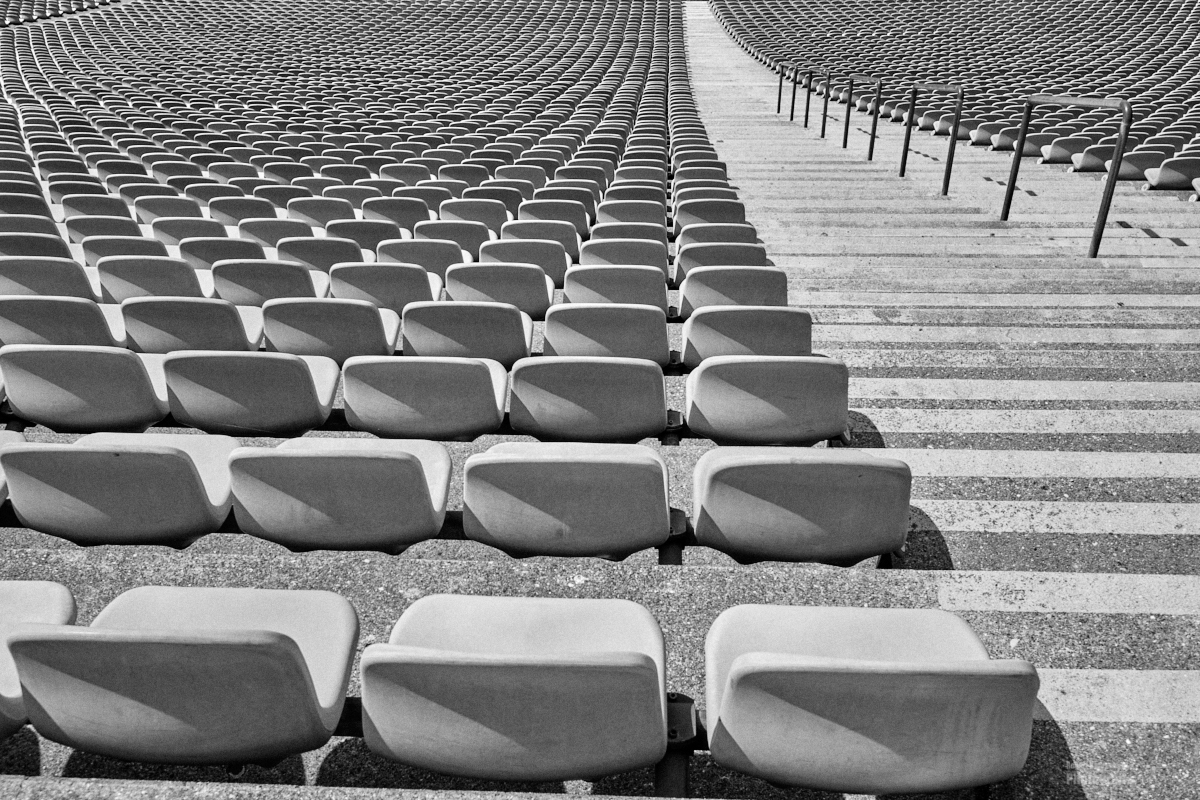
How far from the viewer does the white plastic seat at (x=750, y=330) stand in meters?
3.29

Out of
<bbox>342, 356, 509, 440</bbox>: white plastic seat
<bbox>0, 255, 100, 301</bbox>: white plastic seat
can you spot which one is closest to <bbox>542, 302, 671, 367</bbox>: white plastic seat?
<bbox>342, 356, 509, 440</bbox>: white plastic seat

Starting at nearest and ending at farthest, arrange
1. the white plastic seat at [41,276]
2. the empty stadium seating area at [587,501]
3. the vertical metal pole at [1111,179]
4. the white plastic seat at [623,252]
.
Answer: the empty stadium seating area at [587,501] → the white plastic seat at [41,276] → the white plastic seat at [623,252] → the vertical metal pole at [1111,179]

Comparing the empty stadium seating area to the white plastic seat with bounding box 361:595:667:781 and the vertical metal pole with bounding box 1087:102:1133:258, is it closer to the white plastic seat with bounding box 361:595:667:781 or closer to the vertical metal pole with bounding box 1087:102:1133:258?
the white plastic seat with bounding box 361:595:667:781

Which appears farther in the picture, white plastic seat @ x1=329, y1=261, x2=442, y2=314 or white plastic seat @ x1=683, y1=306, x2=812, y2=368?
white plastic seat @ x1=329, y1=261, x2=442, y2=314

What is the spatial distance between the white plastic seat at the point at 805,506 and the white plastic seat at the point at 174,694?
1030 mm

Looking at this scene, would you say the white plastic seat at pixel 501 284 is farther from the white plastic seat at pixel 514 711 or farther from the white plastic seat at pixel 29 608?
the white plastic seat at pixel 514 711

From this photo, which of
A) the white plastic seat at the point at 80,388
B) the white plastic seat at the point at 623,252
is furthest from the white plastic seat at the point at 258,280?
→ the white plastic seat at the point at 623,252

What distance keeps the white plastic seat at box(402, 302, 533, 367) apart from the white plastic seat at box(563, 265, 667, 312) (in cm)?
75

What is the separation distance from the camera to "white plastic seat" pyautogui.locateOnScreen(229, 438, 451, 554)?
2076mm

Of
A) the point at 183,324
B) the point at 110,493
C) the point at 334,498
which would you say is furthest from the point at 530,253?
the point at 110,493

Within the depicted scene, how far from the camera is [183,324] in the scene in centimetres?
340

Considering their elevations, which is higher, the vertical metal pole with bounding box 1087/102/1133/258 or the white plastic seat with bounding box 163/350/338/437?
the vertical metal pole with bounding box 1087/102/1133/258

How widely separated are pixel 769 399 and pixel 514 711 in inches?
66.8

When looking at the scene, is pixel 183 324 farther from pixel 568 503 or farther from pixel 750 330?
pixel 750 330
